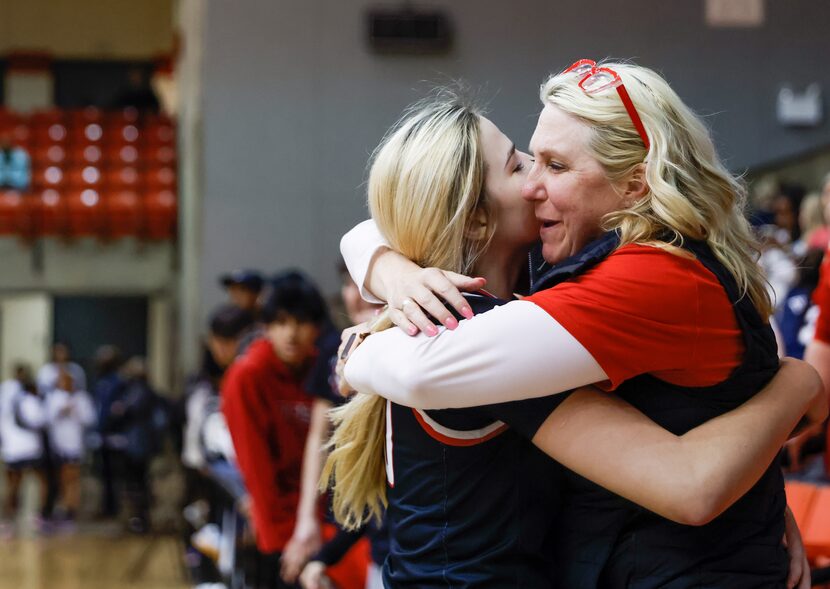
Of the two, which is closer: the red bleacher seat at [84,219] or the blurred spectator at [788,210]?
the blurred spectator at [788,210]

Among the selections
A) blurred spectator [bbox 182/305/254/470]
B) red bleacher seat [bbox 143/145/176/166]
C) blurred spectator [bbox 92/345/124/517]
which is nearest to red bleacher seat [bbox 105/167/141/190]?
red bleacher seat [bbox 143/145/176/166]

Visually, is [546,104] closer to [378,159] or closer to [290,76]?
[378,159]

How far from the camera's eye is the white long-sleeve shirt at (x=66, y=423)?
1122cm

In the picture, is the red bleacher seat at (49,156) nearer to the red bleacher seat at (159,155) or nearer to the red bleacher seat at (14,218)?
the red bleacher seat at (159,155)

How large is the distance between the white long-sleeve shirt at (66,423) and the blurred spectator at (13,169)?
2.33 meters

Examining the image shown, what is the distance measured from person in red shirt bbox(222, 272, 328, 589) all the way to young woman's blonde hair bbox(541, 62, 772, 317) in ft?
8.39

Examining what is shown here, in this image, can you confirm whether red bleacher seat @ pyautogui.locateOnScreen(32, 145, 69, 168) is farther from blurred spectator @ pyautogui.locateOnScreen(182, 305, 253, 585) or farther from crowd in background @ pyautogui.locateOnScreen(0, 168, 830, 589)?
blurred spectator @ pyautogui.locateOnScreen(182, 305, 253, 585)

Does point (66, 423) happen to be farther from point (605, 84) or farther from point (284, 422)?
point (605, 84)

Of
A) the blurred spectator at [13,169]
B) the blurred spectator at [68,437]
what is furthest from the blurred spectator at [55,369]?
the blurred spectator at [13,169]

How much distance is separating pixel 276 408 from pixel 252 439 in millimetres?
162

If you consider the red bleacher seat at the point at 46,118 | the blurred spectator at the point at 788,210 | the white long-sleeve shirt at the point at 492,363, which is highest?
the white long-sleeve shirt at the point at 492,363

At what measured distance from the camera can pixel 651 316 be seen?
144cm

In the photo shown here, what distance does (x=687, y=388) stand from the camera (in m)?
1.51

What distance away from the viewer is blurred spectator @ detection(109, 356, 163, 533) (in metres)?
10.4
